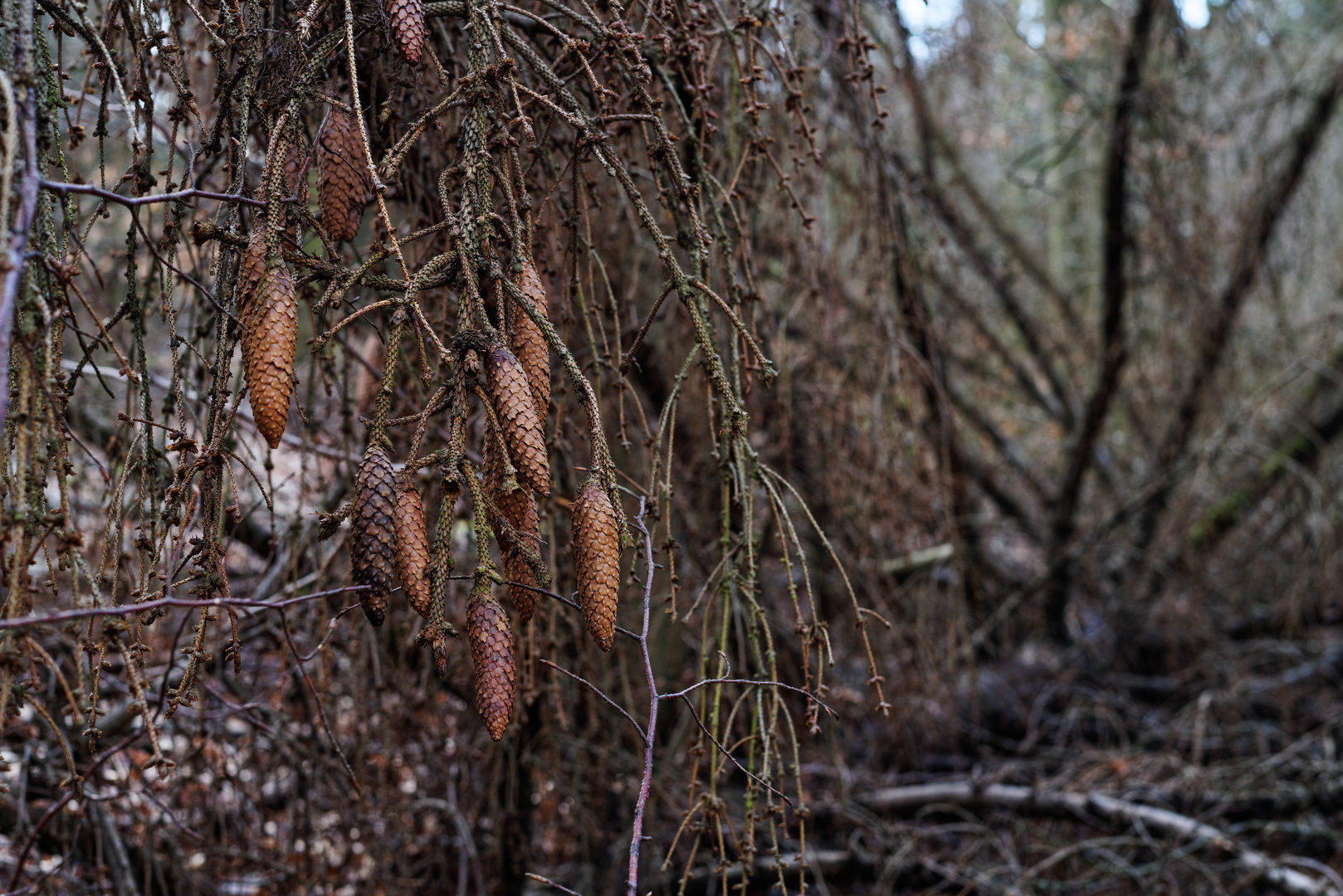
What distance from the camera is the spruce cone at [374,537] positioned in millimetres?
834

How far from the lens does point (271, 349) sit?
2.87 ft

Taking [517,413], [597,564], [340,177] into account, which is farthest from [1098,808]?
[340,177]

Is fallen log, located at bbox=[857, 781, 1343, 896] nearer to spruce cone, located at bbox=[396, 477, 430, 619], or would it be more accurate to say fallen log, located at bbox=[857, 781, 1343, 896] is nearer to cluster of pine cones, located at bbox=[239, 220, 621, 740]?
cluster of pine cones, located at bbox=[239, 220, 621, 740]

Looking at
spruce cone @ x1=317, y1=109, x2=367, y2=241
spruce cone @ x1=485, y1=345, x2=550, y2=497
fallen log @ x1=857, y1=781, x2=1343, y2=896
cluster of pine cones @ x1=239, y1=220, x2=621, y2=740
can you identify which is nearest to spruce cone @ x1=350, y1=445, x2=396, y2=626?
cluster of pine cones @ x1=239, y1=220, x2=621, y2=740

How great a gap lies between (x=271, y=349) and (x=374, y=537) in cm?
20

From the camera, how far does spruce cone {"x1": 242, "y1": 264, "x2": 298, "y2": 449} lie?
2.84 ft

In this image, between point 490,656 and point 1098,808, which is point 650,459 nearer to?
point 490,656

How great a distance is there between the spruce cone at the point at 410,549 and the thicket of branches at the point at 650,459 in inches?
0.4

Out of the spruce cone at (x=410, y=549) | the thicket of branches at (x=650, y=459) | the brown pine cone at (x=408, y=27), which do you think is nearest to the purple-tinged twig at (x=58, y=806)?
the thicket of branches at (x=650, y=459)

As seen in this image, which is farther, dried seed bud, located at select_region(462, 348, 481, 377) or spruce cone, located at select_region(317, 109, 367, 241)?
spruce cone, located at select_region(317, 109, 367, 241)

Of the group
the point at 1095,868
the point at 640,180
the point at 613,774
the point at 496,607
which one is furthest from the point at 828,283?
the point at 1095,868

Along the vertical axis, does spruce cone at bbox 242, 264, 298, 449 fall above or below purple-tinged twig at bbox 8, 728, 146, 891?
above

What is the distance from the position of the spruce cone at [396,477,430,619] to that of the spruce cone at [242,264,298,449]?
0.12 m

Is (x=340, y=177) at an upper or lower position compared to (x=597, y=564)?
upper
